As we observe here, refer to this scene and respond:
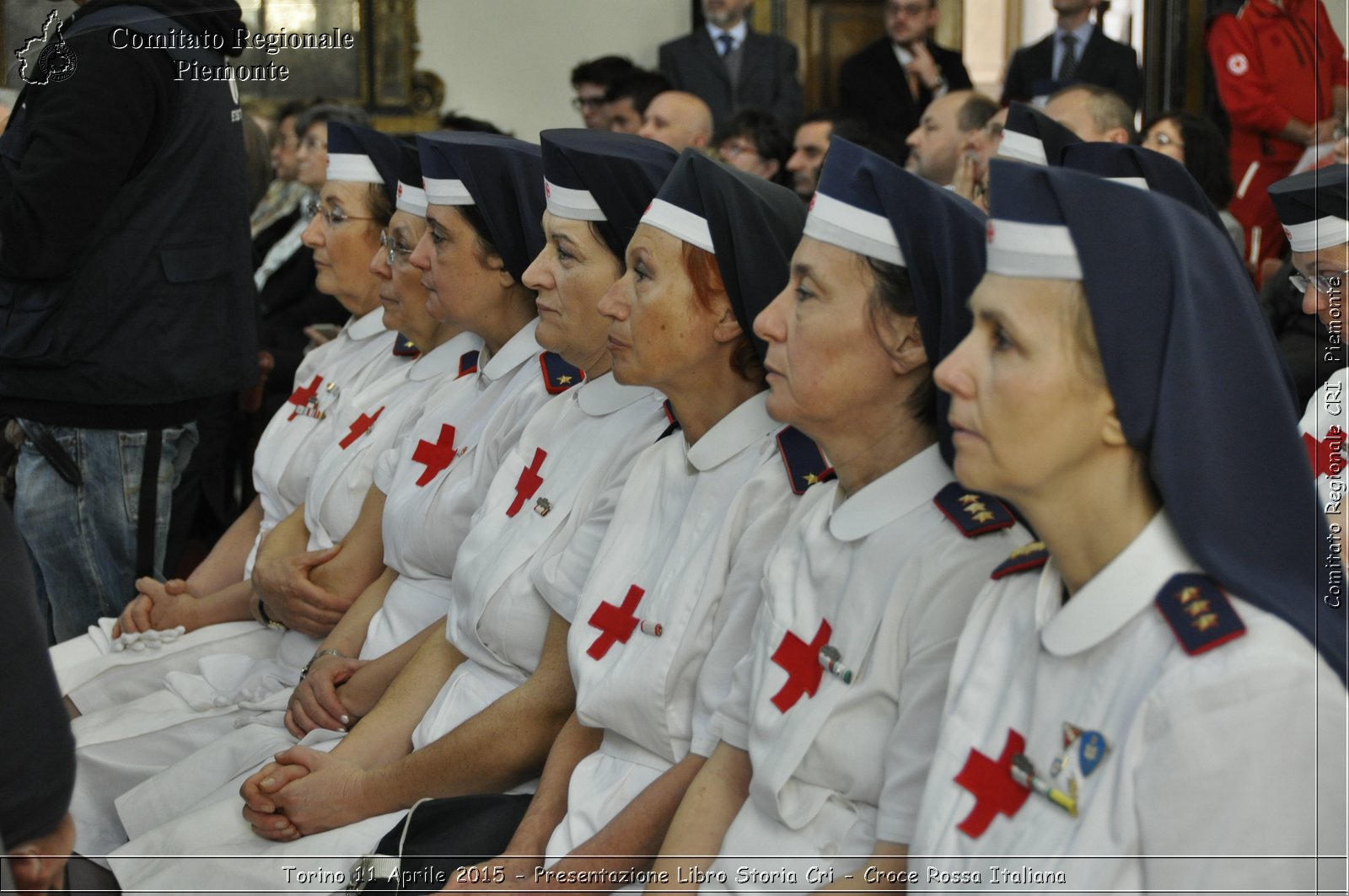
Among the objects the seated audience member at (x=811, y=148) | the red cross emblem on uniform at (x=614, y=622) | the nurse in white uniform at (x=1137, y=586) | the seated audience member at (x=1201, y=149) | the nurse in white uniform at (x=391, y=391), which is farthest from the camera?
the seated audience member at (x=811, y=148)

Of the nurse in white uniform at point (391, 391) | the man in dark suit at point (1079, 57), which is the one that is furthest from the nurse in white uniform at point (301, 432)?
the man in dark suit at point (1079, 57)

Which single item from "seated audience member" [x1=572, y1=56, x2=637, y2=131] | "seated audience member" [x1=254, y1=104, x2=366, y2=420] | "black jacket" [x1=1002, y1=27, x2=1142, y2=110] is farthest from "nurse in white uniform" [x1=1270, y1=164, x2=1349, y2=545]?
"seated audience member" [x1=572, y1=56, x2=637, y2=131]

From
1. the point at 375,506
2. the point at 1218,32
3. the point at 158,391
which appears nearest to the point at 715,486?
the point at 375,506

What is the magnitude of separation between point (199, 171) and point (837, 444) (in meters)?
2.53

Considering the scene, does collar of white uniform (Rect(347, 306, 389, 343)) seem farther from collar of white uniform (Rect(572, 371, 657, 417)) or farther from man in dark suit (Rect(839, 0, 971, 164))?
man in dark suit (Rect(839, 0, 971, 164))

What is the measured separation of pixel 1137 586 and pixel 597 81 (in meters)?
6.90

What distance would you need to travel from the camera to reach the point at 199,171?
404cm

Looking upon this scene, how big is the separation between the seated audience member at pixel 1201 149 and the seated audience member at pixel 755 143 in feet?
6.26

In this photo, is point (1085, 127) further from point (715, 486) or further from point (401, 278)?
point (715, 486)

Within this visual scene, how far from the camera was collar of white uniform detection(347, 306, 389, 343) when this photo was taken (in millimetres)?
4363

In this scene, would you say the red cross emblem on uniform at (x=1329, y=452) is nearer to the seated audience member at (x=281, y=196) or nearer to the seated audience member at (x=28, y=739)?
the seated audience member at (x=28, y=739)

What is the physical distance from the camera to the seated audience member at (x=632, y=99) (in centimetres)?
770

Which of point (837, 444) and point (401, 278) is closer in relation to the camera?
point (837, 444)

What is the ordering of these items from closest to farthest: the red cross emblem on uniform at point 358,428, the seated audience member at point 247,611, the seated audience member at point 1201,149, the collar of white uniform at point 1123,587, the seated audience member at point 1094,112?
the collar of white uniform at point 1123,587, the seated audience member at point 247,611, the red cross emblem on uniform at point 358,428, the seated audience member at point 1094,112, the seated audience member at point 1201,149
